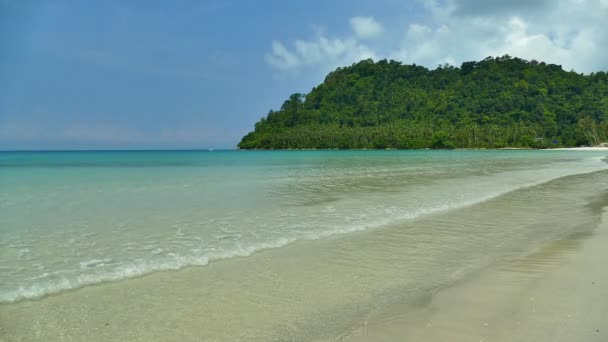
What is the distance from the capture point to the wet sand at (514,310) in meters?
3.69

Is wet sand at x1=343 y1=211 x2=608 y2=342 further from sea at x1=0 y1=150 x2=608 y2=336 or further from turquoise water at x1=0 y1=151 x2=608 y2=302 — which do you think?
turquoise water at x1=0 y1=151 x2=608 y2=302

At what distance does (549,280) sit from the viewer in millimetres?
5203

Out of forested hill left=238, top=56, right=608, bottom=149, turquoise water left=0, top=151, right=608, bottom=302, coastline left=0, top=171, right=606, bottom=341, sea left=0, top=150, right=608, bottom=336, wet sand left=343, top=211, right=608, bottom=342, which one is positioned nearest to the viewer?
wet sand left=343, top=211, right=608, bottom=342

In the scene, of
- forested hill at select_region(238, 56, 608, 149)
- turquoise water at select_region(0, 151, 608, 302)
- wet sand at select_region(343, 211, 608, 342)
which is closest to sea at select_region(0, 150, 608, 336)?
turquoise water at select_region(0, 151, 608, 302)

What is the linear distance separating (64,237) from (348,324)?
7093 millimetres

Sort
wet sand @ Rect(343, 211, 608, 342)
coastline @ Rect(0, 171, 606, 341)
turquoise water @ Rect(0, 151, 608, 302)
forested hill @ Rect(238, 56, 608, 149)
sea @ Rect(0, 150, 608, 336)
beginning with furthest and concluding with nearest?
forested hill @ Rect(238, 56, 608, 149) → turquoise water @ Rect(0, 151, 608, 302) → sea @ Rect(0, 150, 608, 336) → coastline @ Rect(0, 171, 606, 341) → wet sand @ Rect(343, 211, 608, 342)

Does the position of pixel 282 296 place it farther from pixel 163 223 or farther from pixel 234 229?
pixel 163 223

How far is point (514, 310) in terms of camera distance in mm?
4207

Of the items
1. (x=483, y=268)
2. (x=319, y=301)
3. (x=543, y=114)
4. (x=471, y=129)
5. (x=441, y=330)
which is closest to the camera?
(x=441, y=330)

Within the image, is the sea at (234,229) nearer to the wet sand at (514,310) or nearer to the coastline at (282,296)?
the coastline at (282,296)

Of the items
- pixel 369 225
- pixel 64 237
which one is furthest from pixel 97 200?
pixel 369 225

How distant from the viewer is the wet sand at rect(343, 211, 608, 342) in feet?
12.1

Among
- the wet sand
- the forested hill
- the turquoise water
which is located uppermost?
the forested hill

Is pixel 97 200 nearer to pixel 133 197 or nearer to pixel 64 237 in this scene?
pixel 133 197
